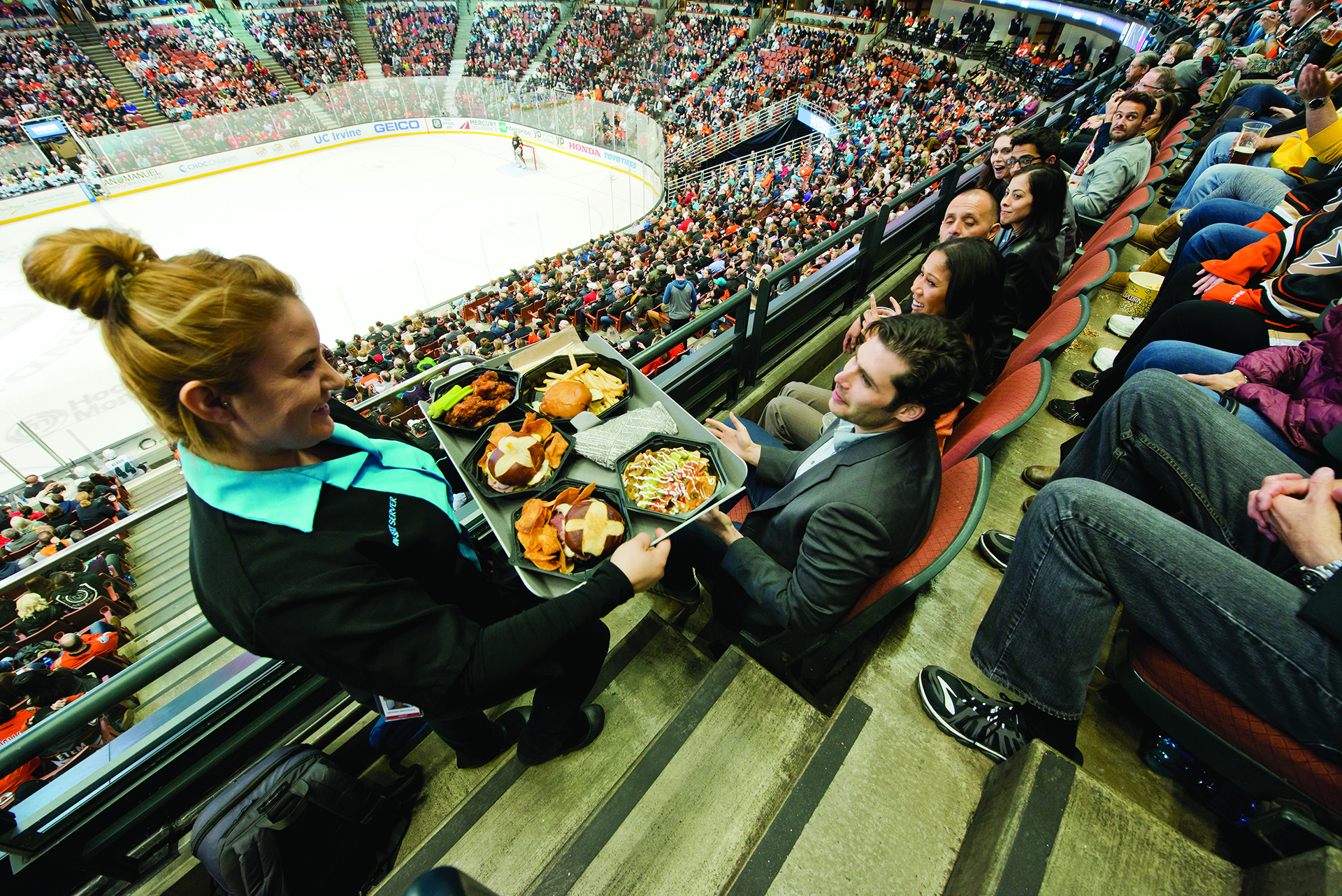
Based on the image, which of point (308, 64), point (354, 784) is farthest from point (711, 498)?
point (308, 64)

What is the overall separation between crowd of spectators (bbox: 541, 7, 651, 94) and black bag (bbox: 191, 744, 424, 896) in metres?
29.2

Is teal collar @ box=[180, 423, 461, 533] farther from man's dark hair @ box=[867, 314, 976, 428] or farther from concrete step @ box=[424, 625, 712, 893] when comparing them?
man's dark hair @ box=[867, 314, 976, 428]

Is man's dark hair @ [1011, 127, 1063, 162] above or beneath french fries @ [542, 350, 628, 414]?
above

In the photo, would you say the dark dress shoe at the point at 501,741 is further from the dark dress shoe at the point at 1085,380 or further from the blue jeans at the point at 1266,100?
the blue jeans at the point at 1266,100

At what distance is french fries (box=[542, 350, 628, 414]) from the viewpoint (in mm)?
1825

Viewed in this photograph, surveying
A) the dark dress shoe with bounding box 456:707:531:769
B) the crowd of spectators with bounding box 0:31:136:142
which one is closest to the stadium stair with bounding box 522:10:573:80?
the crowd of spectators with bounding box 0:31:136:142

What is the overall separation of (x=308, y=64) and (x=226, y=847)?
33.5 metres

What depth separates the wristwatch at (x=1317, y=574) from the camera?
108cm

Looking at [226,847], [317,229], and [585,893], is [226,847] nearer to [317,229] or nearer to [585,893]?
[585,893]

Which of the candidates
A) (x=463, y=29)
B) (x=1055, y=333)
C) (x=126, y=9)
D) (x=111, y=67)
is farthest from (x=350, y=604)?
(x=463, y=29)

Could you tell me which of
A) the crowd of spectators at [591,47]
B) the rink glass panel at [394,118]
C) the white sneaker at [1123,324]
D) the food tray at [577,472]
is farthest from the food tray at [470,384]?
the crowd of spectators at [591,47]

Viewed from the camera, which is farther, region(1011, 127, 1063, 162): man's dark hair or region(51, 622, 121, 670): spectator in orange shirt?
region(51, 622, 121, 670): spectator in orange shirt

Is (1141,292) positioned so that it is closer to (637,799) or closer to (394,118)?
(637,799)

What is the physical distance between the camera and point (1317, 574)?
3.58ft
